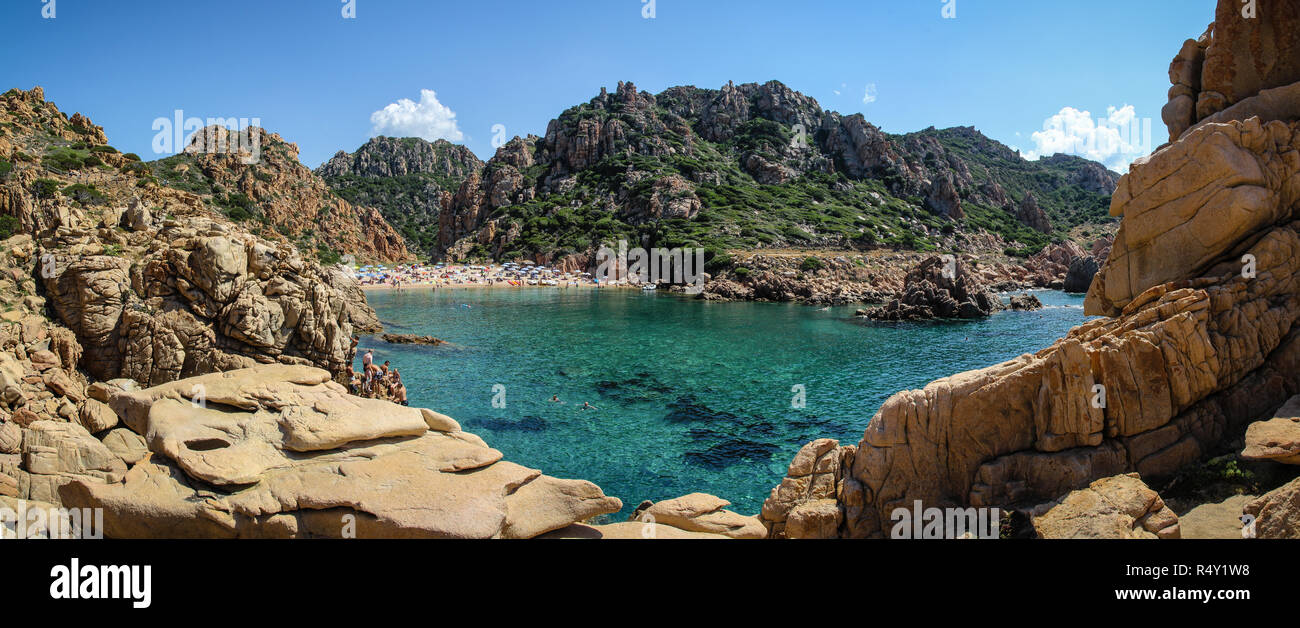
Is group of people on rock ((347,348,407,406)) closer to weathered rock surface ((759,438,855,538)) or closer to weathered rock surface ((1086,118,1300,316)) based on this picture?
weathered rock surface ((759,438,855,538))

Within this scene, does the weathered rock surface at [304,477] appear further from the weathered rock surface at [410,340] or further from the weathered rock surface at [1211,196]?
the weathered rock surface at [410,340]

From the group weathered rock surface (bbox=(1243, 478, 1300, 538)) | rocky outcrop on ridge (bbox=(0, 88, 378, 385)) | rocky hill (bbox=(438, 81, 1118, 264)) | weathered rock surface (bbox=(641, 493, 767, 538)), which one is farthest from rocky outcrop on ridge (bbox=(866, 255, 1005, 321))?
weathered rock surface (bbox=(1243, 478, 1300, 538))

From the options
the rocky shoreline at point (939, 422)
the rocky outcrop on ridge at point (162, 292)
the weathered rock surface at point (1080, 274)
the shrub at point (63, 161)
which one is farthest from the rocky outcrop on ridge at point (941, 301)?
the shrub at point (63, 161)

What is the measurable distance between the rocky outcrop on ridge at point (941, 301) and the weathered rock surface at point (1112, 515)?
51.9 m

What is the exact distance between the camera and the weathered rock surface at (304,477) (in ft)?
27.7

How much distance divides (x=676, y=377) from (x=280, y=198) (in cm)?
10189

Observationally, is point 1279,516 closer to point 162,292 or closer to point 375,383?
point 162,292

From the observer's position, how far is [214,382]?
38.9ft

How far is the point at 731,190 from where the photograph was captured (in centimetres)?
13562

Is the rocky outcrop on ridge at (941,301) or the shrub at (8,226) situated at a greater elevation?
the shrub at (8,226)

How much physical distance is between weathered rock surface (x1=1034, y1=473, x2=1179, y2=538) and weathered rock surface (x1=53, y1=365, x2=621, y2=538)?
6898 mm
